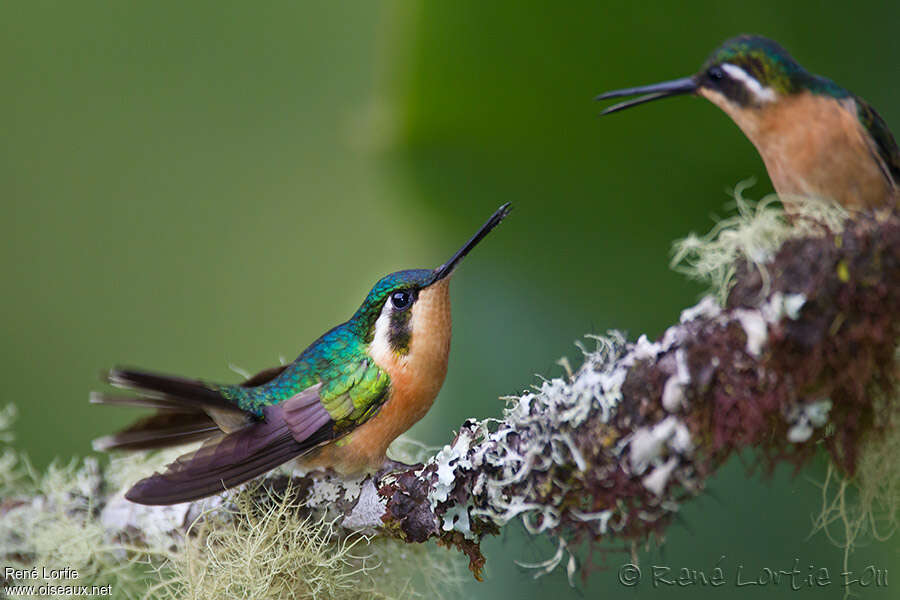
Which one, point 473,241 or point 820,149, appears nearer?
point 820,149

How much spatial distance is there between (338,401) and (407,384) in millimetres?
91

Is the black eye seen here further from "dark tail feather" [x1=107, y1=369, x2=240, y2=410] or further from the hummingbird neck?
"dark tail feather" [x1=107, y1=369, x2=240, y2=410]

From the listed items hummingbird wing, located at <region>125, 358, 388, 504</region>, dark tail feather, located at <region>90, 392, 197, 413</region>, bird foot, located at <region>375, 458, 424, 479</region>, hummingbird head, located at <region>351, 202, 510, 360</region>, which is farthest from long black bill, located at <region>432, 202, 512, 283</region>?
dark tail feather, located at <region>90, 392, 197, 413</region>

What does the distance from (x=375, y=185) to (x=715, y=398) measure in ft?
5.34

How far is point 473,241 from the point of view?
946 mm

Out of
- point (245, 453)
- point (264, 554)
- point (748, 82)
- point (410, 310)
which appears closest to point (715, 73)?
point (748, 82)

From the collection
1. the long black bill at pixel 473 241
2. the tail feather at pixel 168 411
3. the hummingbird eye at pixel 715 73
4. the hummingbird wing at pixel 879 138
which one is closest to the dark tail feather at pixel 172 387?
the tail feather at pixel 168 411

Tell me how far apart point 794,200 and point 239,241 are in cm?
215

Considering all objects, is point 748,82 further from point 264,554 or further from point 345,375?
point 264,554

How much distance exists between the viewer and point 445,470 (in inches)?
36.4

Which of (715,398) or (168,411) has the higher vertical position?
(715,398)

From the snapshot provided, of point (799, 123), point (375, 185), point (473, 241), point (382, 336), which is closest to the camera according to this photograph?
point (799, 123)

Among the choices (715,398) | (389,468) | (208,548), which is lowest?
(208,548)

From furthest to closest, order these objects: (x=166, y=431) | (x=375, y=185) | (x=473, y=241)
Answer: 1. (x=375, y=185)
2. (x=166, y=431)
3. (x=473, y=241)
